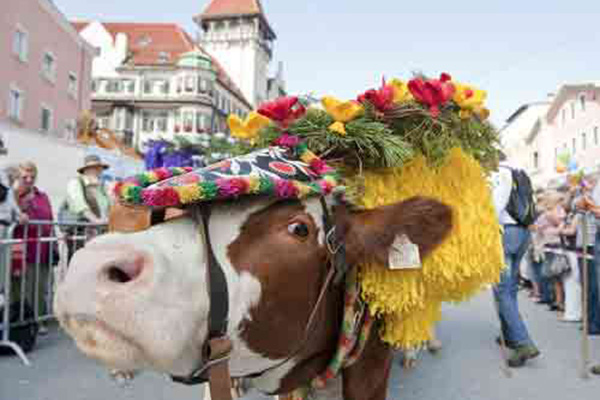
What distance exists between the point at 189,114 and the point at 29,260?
3972 cm

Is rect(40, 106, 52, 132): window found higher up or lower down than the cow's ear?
higher up

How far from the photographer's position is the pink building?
18.5m

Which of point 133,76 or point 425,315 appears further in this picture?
point 133,76

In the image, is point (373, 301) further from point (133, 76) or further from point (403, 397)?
point (133, 76)

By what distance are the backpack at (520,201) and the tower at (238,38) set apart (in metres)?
47.2

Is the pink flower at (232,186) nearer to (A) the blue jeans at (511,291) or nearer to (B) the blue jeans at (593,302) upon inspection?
(A) the blue jeans at (511,291)

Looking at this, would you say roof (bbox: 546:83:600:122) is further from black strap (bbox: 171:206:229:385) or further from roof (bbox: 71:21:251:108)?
black strap (bbox: 171:206:229:385)

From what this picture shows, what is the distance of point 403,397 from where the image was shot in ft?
10.9

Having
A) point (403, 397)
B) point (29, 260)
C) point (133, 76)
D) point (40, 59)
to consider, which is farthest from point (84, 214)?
point (133, 76)

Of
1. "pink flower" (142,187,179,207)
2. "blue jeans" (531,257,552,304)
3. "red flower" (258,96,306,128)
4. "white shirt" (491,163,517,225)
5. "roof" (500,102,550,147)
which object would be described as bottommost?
"blue jeans" (531,257,552,304)

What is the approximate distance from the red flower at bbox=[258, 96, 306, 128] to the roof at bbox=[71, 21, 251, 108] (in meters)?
43.7

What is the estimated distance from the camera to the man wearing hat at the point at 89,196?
5.56 m

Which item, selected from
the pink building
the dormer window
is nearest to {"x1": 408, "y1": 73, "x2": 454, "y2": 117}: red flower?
the pink building

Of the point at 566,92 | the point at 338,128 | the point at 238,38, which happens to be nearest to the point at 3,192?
the point at 338,128
